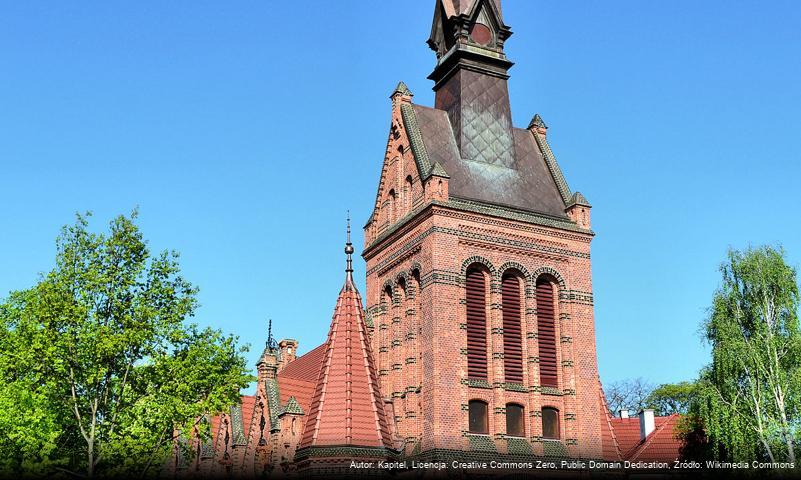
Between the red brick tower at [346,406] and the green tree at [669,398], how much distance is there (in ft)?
156

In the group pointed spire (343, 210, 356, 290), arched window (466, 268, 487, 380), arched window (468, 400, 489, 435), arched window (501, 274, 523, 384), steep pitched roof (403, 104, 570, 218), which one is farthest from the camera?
steep pitched roof (403, 104, 570, 218)

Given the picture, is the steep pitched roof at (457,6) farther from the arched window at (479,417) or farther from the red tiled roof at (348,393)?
the arched window at (479,417)

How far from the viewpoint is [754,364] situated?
32781mm

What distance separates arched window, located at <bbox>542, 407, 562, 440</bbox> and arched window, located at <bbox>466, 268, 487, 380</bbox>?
8.38ft

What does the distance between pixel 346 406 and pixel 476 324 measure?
27.4ft

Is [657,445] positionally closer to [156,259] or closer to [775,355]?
[775,355]

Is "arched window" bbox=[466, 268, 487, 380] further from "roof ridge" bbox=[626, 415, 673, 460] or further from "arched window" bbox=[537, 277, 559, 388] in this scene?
"roof ridge" bbox=[626, 415, 673, 460]

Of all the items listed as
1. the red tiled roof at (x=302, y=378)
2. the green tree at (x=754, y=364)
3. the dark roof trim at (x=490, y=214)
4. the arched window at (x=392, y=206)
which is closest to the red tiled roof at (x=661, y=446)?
the green tree at (x=754, y=364)

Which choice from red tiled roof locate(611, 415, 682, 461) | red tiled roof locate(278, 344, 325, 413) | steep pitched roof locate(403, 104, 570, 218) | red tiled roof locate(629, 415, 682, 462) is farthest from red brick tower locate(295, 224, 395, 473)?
red tiled roof locate(611, 415, 682, 461)

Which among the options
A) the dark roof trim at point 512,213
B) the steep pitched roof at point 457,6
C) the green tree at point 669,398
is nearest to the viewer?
the dark roof trim at point 512,213

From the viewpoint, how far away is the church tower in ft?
107

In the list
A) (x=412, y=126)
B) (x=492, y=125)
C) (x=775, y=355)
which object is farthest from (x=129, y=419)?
(x=775, y=355)

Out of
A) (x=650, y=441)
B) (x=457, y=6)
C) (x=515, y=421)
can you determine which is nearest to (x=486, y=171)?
(x=457, y=6)

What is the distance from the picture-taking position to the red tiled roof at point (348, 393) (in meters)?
26.0
